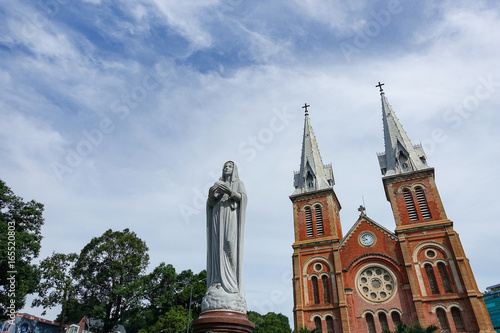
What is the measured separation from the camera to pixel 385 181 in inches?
1187

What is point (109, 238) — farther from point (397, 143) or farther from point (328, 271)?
point (397, 143)

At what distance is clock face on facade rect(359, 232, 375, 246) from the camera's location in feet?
93.0

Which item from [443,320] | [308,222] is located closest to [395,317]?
[443,320]

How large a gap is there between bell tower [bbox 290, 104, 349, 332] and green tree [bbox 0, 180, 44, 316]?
60.1 ft

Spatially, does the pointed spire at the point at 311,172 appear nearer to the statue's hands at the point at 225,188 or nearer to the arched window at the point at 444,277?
the arched window at the point at 444,277

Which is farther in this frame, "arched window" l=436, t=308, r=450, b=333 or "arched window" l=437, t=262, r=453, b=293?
"arched window" l=437, t=262, r=453, b=293

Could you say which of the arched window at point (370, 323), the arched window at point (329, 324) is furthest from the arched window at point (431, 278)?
the arched window at point (329, 324)

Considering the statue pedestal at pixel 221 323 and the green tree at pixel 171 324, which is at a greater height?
the green tree at pixel 171 324

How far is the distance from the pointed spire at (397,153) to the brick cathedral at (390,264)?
94mm

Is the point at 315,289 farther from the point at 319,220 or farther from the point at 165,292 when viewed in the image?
the point at 165,292

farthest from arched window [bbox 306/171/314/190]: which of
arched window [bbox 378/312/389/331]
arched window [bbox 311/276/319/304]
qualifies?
arched window [bbox 378/312/389/331]

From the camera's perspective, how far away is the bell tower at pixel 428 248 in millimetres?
22891

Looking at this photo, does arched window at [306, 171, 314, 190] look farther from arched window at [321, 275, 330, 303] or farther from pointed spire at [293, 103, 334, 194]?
arched window at [321, 275, 330, 303]

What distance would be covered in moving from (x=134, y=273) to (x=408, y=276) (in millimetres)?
19862
